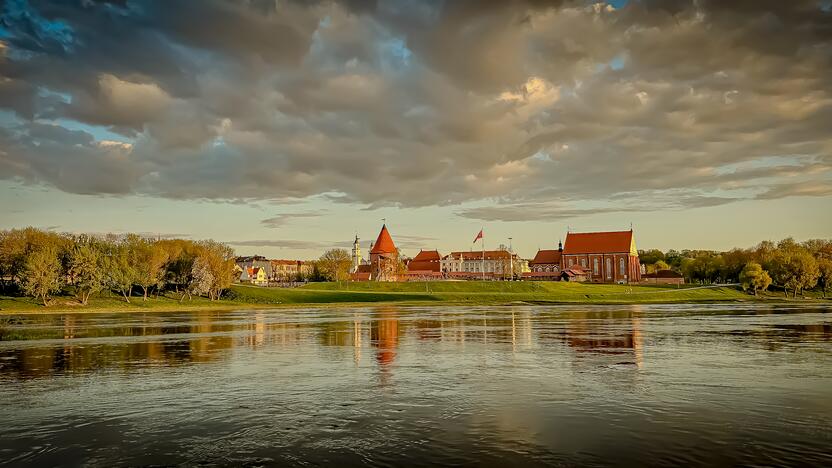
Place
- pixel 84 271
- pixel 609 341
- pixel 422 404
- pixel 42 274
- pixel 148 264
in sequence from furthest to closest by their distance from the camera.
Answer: pixel 148 264, pixel 84 271, pixel 42 274, pixel 609 341, pixel 422 404

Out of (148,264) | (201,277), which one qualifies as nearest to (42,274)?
(148,264)

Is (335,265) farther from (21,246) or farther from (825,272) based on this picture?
(825,272)

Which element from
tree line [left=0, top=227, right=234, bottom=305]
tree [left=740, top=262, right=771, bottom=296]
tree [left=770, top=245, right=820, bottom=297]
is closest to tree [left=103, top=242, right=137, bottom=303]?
tree line [left=0, top=227, right=234, bottom=305]

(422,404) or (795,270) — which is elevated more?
(795,270)

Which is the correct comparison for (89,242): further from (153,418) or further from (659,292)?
(659,292)

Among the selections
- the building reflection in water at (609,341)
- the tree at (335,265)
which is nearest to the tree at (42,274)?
the building reflection in water at (609,341)

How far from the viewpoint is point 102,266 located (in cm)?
9769

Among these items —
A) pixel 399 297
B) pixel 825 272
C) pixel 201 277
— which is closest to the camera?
pixel 201 277

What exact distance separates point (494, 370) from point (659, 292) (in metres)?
134

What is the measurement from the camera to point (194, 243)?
409ft

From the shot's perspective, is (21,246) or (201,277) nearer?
(21,246)

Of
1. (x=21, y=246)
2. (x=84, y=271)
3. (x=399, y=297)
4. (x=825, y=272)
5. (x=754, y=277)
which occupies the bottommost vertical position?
(x=399, y=297)

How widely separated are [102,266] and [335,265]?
96.4 metres

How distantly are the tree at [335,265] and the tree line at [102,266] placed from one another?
68.7 m
